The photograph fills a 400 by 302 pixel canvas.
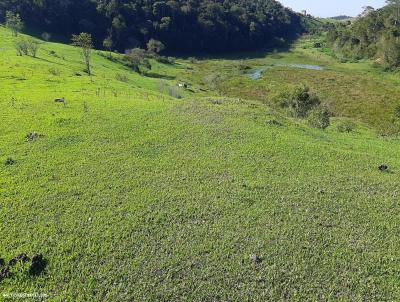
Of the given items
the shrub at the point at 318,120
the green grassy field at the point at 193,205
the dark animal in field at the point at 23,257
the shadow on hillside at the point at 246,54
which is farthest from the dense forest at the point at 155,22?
the dark animal in field at the point at 23,257

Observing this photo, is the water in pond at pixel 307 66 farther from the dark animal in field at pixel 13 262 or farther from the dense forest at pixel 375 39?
the dark animal in field at pixel 13 262

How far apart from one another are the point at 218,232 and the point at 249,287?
3311 millimetres

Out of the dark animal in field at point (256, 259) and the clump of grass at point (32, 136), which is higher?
the clump of grass at point (32, 136)

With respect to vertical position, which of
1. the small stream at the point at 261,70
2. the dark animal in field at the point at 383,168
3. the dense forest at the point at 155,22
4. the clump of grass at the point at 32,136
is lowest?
the dark animal in field at the point at 383,168

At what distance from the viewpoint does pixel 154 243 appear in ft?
55.5

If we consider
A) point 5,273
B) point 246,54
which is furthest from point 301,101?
point 246,54

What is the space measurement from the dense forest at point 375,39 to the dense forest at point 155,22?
33.7 meters

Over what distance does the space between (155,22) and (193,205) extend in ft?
408

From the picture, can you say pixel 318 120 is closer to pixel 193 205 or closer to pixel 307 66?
pixel 193 205

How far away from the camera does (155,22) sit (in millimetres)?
133500

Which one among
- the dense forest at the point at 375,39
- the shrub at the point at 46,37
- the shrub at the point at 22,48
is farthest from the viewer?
the shrub at the point at 46,37

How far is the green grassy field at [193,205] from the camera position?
15.2 metres

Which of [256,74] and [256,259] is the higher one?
[256,74]

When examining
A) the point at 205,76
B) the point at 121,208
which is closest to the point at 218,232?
the point at 121,208
